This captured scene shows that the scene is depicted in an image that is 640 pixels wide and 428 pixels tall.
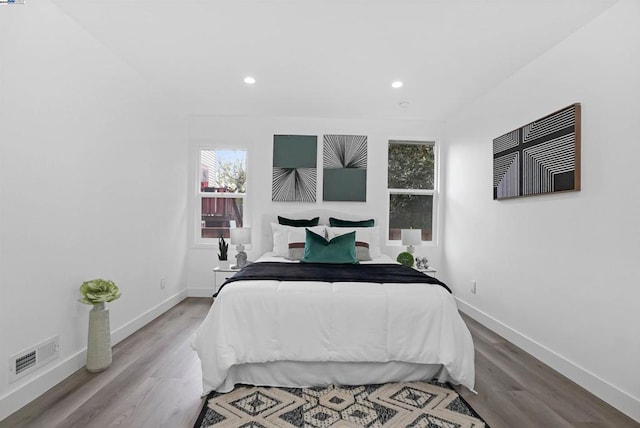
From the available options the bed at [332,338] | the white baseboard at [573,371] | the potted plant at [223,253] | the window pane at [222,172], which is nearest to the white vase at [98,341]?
the bed at [332,338]

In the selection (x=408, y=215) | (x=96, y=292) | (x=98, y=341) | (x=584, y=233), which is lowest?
(x=98, y=341)

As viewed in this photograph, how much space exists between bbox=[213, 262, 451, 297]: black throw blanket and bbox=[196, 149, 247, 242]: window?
1.82 m

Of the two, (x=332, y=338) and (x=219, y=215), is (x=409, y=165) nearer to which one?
(x=219, y=215)

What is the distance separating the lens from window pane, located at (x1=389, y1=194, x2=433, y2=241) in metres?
4.72

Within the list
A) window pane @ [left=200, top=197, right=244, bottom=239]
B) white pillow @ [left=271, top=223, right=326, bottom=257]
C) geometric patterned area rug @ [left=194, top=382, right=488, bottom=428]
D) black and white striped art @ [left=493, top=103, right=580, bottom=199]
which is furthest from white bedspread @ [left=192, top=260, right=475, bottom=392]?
window pane @ [left=200, top=197, right=244, bottom=239]

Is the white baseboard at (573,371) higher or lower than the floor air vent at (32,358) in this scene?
lower

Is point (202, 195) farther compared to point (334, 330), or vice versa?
point (202, 195)

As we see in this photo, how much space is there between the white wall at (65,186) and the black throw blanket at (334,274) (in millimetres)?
1058

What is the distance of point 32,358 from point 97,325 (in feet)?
1.36

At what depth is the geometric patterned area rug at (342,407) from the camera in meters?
1.84

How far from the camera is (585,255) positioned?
92.4 inches

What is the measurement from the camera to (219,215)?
15.4ft

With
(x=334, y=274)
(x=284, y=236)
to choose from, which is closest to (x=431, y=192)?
(x=284, y=236)

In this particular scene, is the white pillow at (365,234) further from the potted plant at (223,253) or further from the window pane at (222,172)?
the window pane at (222,172)
